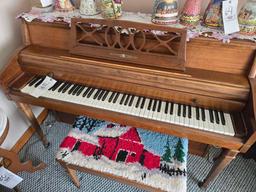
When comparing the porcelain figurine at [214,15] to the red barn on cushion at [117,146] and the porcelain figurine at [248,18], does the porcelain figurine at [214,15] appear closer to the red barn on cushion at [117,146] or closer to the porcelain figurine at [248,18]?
the porcelain figurine at [248,18]

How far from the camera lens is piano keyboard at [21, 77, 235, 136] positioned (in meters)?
1.00

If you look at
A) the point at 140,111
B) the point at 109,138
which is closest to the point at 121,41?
the point at 140,111

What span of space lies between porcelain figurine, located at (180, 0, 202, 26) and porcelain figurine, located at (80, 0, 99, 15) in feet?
1.71

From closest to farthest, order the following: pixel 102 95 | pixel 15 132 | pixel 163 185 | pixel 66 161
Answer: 1. pixel 163 185
2. pixel 66 161
3. pixel 102 95
4. pixel 15 132

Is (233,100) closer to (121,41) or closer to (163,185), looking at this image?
(163,185)

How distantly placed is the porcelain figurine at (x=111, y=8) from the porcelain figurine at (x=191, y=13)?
0.36 m

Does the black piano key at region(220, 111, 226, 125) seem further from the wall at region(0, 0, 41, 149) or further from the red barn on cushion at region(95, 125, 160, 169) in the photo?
the wall at region(0, 0, 41, 149)

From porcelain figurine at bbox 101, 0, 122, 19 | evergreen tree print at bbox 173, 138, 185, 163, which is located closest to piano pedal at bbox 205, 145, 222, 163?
evergreen tree print at bbox 173, 138, 185, 163

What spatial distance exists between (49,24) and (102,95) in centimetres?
53

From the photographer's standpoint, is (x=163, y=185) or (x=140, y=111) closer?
(x=163, y=185)

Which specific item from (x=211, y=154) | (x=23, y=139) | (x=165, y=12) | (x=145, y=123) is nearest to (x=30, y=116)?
(x=23, y=139)

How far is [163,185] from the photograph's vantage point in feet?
3.15

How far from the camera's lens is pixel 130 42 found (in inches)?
41.7

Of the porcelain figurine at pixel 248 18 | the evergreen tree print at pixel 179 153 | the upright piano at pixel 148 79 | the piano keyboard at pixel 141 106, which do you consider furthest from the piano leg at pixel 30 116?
the porcelain figurine at pixel 248 18
